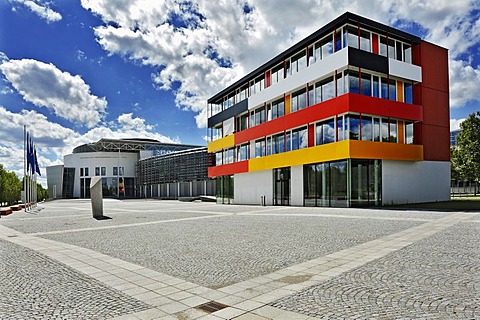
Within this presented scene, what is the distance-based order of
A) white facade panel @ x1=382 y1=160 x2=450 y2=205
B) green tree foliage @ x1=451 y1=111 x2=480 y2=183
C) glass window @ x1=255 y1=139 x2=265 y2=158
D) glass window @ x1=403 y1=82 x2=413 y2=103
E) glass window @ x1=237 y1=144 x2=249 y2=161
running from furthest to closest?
green tree foliage @ x1=451 y1=111 x2=480 y2=183, glass window @ x1=237 y1=144 x2=249 y2=161, glass window @ x1=255 y1=139 x2=265 y2=158, glass window @ x1=403 y1=82 x2=413 y2=103, white facade panel @ x1=382 y1=160 x2=450 y2=205

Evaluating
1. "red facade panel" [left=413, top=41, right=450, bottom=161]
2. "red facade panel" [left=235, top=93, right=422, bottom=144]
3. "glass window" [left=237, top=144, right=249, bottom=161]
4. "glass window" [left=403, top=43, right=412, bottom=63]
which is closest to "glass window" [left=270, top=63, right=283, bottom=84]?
"red facade panel" [left=235, top=93, right=422, bottom=144]

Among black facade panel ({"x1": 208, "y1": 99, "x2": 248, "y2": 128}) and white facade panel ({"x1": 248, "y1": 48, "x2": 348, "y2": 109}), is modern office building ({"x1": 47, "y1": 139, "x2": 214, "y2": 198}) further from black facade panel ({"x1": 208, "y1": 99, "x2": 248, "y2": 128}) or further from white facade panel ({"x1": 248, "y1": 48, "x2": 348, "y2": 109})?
white facade panel ({"x1": 248, "y1": 48, "x2": 348, "y2": 109})

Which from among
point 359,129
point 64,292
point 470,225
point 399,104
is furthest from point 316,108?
point 64,292

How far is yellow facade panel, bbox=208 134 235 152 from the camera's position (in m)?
44.8

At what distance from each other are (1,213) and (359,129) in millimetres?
27892

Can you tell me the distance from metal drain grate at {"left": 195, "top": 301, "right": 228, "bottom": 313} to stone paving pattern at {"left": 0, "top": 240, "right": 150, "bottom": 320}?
33.3 inches

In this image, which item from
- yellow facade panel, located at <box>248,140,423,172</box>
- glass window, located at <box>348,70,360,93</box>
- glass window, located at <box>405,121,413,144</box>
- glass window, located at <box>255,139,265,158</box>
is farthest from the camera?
glass window, located at <box>255,139,265,158</box>

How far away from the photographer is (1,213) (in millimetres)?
28812

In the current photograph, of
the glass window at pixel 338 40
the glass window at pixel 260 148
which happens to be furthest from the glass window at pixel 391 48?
the glass window at pixel 260 148

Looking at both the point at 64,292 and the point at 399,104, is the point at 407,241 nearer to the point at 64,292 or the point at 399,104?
the point at 64,292

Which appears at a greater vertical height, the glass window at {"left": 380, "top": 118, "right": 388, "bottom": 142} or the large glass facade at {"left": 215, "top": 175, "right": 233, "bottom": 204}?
the glass window at {"left": 380, "top": 118, "right": 388, "bottom": 142}

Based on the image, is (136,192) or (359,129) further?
(136,192)

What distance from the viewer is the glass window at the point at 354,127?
88.1 feet

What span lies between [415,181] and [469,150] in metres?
20.6
